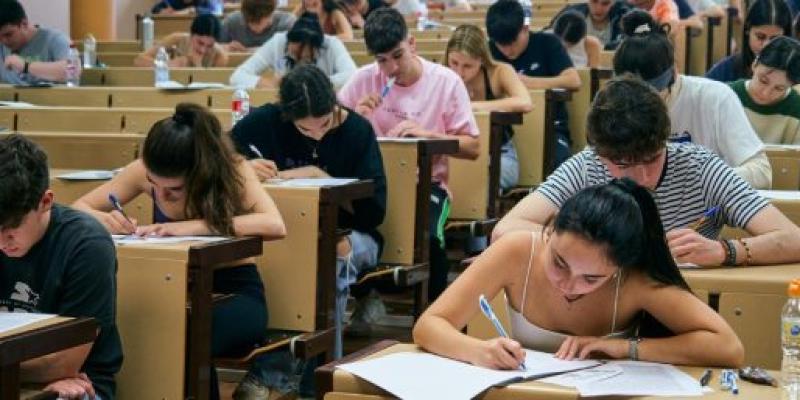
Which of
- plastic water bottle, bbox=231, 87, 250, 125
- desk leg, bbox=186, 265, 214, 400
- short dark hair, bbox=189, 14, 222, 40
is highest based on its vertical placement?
short dark hair, bbox=189, 14, 222, 40

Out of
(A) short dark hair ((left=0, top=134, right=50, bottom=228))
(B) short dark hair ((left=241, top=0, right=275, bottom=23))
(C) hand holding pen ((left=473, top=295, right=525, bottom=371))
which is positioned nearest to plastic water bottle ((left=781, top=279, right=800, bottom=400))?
(C) hand holding pen ((left=473, top=295, right=525, bottom=371))

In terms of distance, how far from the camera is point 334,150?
181 inches

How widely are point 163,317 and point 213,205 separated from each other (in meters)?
0.45

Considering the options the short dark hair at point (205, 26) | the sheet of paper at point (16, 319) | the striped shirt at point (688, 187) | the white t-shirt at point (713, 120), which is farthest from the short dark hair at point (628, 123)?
the short dark hair at point (205, 26)

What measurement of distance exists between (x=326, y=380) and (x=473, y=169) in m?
3.20

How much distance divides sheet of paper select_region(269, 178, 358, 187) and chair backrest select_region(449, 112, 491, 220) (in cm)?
120

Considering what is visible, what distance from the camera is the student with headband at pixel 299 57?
641cm

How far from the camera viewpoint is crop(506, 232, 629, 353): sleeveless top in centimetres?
265

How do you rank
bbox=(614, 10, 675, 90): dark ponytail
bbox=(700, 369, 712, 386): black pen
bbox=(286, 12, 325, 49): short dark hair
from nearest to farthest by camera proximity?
bbox=(700, 369, 712, 386): black pen < bbox=(614, 10, 675, 90): dark ponytail < bbox=(286, 12, 325, 49): short dark hair

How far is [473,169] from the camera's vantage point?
5516 millimetres

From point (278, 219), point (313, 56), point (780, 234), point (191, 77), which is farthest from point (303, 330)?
point (191, 77)

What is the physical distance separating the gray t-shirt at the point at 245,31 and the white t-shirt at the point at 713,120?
204 inches

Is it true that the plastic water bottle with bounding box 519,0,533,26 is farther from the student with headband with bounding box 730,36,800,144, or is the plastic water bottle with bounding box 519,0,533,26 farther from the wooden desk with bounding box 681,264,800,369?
the wooden desk with bounding box 681,264,800,369

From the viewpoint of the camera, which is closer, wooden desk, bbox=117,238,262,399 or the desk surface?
the desk surface
